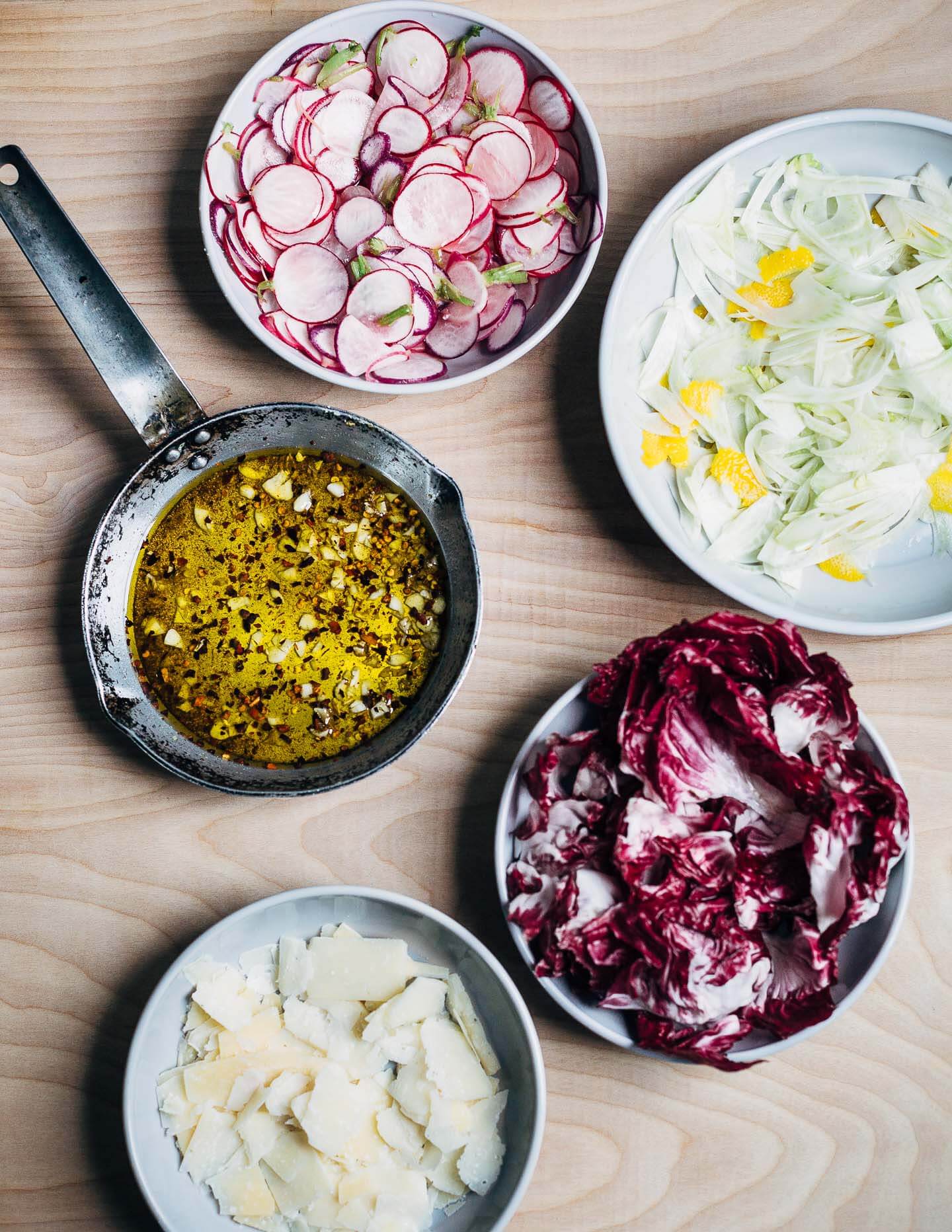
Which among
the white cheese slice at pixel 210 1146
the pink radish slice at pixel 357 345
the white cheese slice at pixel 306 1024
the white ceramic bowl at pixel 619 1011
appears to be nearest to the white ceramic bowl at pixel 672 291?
the white ceramic bowl at pixel 619 1011

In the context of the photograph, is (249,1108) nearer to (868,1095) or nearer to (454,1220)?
(454,1220)

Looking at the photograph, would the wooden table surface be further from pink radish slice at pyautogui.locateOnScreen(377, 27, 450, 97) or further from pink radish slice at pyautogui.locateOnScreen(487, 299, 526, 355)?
pink radish slice at pyautogui.locateOnScreen(377, 27, 450, 97)

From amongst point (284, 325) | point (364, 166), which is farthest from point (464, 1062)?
point (364, 166)

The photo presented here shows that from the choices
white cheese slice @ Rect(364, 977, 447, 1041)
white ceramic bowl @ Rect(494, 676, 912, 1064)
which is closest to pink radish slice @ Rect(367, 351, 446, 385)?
white ceramic bowl @ Rect(494, 676, 912, 1064)

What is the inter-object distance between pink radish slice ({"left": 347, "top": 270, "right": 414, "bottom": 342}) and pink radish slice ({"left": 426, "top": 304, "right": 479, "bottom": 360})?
51 millimetres

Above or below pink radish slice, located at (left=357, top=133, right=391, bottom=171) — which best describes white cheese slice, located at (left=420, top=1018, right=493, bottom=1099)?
below

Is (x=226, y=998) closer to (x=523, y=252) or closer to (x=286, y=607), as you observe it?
(x=286, y=607)

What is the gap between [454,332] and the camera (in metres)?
1.22

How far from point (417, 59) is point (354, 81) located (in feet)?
0.28

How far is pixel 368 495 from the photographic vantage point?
128cm

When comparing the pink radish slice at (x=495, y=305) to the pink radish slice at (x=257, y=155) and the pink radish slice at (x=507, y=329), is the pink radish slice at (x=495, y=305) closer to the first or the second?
the pink radish slice at (x=507, y=329)

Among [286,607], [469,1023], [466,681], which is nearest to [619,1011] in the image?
[469,1023]

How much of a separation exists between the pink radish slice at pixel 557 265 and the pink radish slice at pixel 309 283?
25cm

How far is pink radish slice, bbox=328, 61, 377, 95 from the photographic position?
119cm
